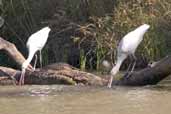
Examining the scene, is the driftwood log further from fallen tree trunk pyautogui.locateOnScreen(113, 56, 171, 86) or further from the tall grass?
the tall grass

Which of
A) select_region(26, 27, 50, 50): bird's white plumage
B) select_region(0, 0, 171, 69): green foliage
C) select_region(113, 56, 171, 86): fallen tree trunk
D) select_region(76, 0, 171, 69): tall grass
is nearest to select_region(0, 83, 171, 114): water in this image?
select_region(113, 56, 171, 86): fallen tree trunk

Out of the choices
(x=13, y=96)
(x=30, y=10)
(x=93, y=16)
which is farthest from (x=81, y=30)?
(x=13, y=96)

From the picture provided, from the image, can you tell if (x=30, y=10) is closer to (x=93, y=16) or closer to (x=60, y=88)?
(x=93, y=16)

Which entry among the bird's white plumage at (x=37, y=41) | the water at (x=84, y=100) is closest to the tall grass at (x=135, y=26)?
the bird's white plumage at (x=37, y=41)

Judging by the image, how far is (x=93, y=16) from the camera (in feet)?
44.3

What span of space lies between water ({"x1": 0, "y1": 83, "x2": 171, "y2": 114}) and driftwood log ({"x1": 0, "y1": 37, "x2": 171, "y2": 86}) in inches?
7.2

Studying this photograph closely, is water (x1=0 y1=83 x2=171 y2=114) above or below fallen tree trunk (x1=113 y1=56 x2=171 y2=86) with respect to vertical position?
below

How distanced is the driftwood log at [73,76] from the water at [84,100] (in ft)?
0.60

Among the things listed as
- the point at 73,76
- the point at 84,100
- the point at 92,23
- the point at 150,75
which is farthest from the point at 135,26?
the point at 84,100

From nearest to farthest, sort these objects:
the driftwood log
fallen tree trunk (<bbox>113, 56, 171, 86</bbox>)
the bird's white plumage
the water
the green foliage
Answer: the water, fallen tree trunk (<bbox>113, 56, 171, 86</bbox>), the driftwood log, the bird's white plumage, the green foliage

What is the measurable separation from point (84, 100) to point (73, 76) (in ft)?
5.40

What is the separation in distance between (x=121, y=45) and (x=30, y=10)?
4998 millimetres

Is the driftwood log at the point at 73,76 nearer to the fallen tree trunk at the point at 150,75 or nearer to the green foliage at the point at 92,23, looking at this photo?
the fallen tree trunk at the point at 150,75

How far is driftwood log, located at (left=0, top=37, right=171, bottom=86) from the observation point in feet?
30.2
